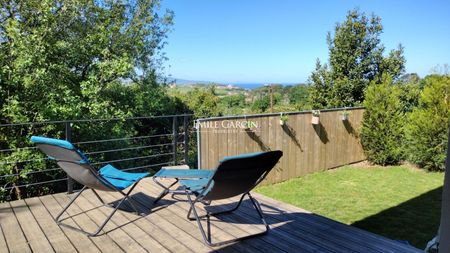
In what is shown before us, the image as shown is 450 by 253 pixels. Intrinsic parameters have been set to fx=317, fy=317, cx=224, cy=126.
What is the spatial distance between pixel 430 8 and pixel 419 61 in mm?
1450

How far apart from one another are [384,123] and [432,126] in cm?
98

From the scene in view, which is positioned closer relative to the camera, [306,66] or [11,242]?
[11,242]

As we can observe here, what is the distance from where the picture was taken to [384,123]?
25.1 feet

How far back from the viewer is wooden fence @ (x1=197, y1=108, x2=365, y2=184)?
5.62m

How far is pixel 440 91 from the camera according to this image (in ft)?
23.2

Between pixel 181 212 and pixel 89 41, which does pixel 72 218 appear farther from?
pixel 89 41

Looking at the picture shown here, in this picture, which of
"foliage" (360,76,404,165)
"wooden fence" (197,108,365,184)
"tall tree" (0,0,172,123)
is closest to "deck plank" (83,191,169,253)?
"wooden fence" (197,108,365,184)

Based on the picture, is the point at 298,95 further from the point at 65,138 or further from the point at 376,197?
the point at 65,138

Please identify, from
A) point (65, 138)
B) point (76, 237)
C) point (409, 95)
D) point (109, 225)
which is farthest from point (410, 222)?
point (65, 138)

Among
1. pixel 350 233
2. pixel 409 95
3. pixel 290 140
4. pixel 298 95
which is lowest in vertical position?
pixel 350 233

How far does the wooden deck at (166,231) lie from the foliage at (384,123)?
5230 millimetres

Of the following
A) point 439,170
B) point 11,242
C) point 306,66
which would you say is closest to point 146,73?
point 306,66

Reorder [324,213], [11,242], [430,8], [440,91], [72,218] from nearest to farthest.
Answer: [11,242]
[72,218]
[324,213]
[440,91]
[430,8]

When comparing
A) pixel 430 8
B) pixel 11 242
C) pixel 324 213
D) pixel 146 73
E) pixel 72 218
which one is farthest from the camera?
pixel 146 73
